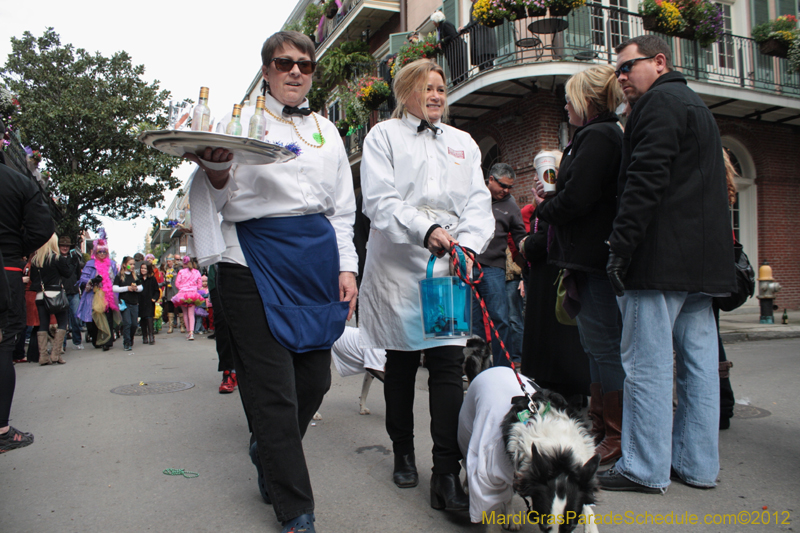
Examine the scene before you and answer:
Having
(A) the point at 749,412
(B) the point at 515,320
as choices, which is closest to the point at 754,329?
(B) the point at 515,320

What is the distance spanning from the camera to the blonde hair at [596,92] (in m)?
3.42

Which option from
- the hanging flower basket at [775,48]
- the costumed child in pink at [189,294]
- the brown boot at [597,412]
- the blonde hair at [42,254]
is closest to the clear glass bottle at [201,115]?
the brown boot at [597,412]

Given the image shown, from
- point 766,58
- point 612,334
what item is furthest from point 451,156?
point 766,58

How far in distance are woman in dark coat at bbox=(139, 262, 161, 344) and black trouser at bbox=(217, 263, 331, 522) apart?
1179 centimetres

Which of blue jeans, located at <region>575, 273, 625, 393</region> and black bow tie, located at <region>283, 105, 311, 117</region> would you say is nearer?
black bow tie, located at <region>283, 105, 311, 117</region>

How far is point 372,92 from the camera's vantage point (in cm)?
1553

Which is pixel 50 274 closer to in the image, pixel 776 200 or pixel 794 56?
pixel 794 56

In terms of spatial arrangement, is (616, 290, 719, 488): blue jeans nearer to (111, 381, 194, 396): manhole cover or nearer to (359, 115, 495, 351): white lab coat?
(359, 115, 495, 351): white lab coat

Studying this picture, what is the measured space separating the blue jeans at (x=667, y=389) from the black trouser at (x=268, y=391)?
5.43 ft

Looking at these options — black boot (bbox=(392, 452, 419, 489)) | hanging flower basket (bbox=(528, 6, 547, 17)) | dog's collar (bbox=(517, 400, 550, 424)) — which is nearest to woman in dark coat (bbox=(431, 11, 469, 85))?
hanging flower basket (bbox=(528, 6, 547, 17))

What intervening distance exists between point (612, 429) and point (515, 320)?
10.9 feet

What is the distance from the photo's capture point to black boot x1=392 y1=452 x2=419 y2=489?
306 centimetres

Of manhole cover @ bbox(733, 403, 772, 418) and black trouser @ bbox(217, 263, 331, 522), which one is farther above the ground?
black trouser @ bbox(217, 263, 331, 522)

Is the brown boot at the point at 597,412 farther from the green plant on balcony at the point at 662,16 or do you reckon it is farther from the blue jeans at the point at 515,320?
the green plant on balcony at the point at 662,16
